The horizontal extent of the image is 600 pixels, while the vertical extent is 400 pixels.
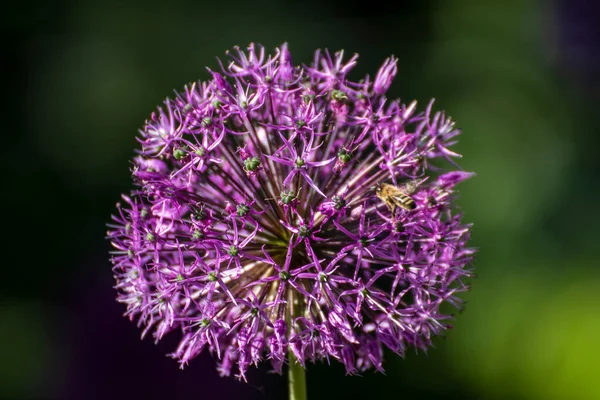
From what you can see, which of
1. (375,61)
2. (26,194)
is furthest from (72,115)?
(375,61)

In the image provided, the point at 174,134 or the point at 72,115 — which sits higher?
the point at 72,115

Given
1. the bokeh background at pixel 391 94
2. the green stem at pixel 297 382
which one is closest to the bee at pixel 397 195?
the green stem at pixel 297 382

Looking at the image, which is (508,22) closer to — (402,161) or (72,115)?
(72,115)

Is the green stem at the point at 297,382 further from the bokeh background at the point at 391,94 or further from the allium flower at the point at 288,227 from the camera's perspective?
the bokeh background at the point at 391,94

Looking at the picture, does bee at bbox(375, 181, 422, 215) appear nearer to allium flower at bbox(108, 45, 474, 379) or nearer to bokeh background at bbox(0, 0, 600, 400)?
allium flower at bbox(108, 45, 474, 379)

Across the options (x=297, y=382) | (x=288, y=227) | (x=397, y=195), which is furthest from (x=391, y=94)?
(x=297, y=382)

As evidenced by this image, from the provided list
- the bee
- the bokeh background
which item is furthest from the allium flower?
the bokeh background
